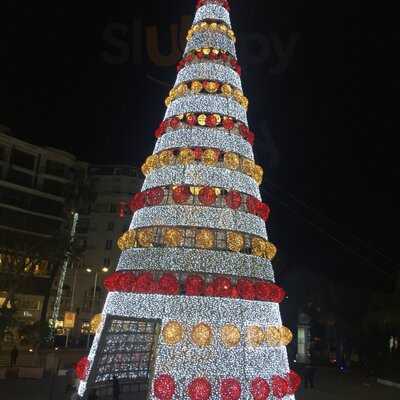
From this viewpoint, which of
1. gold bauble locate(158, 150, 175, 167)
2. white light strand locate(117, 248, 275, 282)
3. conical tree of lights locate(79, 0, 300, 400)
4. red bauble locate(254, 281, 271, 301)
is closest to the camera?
conical tree of lights locate(79, 0, 300, 400)

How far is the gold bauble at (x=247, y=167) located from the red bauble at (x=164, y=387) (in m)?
5.70

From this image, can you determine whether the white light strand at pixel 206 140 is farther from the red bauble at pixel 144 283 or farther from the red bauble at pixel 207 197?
the red bauble at pixel 144 283

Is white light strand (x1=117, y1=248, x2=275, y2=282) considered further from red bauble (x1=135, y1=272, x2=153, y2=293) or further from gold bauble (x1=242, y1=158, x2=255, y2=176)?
gold bauble (x1=242, y1=158, x2=255, y2=176)

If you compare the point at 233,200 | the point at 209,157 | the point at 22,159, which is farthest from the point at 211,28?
the point at 22,159

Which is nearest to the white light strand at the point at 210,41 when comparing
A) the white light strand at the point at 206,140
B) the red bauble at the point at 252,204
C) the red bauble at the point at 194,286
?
the white light strand at the point at 206,140

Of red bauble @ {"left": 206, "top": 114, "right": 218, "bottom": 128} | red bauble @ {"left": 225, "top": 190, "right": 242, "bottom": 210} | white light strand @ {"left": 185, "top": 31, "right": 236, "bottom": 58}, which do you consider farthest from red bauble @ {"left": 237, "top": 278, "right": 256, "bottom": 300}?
white light strand @ {"left": 185, "top": 31, "right": 236, "bottom": 58}

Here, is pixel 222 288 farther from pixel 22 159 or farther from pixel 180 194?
pixel 22 159

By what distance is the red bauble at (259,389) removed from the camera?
1046cm

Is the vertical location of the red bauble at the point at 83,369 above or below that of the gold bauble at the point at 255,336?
below

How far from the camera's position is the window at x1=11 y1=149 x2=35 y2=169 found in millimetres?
53281

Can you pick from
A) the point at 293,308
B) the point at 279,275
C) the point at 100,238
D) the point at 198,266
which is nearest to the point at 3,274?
the point at 279,275

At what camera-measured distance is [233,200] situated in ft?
39.2

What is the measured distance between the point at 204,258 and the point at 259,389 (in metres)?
3.29

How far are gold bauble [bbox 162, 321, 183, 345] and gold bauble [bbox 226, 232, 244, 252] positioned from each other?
7.88 ft
